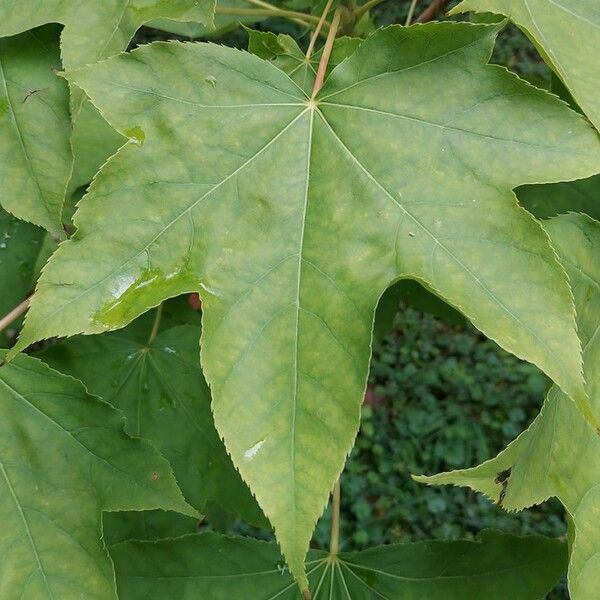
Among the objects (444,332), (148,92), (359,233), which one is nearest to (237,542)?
(359,233)

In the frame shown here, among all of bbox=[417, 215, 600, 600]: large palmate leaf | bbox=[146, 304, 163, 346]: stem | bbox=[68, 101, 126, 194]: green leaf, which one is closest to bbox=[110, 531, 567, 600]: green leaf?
bbox=[417, 215, 600, 600]: large palmate leaf

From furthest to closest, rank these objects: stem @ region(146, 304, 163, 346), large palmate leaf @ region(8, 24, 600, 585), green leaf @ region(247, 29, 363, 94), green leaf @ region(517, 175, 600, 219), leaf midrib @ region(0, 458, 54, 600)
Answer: stem @ region(146, 304, 163, 346)
green leaf @ region(517, 175, 600, 219)
green leaf @ region(247, 29, 363, 94)
leaf midrib @ region(0, 458, 54, 600)
large palmate leaf @ region(8, 24, 600, 585)

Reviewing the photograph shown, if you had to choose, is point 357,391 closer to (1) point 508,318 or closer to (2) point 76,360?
(1) point 508,318

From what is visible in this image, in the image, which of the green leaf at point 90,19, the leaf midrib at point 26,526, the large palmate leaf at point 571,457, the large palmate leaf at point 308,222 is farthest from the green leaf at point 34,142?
the large palmate leaf at point 571,457

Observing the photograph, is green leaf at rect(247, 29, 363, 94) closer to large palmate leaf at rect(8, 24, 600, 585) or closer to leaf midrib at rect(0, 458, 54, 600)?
large palmate leaf at rect(8, 24, 600, 585)

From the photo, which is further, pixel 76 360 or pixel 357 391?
pixel 76 360
